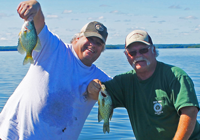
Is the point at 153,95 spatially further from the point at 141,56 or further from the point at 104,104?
the point at 104,104

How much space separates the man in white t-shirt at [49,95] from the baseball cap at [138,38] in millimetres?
615

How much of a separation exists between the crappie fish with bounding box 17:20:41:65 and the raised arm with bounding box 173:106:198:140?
2.29 meters

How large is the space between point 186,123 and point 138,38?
4.99ft

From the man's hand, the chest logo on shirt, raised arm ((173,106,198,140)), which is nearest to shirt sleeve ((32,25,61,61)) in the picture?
the man's hand

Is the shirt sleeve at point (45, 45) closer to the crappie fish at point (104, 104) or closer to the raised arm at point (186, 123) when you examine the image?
the crappie fish at point (104, 104)

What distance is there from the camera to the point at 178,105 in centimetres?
428

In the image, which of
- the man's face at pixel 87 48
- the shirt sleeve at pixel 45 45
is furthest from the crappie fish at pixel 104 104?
the shirt sleeve at pixel 45 45

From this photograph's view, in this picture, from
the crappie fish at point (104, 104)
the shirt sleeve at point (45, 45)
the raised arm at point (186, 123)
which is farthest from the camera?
the crappie fish at point (104, 104)

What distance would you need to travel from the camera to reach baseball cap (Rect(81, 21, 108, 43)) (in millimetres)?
5105

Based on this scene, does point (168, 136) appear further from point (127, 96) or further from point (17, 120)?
point (17, 120)

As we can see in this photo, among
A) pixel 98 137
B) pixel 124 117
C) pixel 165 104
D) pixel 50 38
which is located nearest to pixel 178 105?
pixel 165 104

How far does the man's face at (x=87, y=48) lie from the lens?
5.01 meters

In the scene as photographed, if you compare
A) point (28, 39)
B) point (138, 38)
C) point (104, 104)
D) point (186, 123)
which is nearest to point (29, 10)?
point (28, 39)

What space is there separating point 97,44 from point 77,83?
777 millimetres
